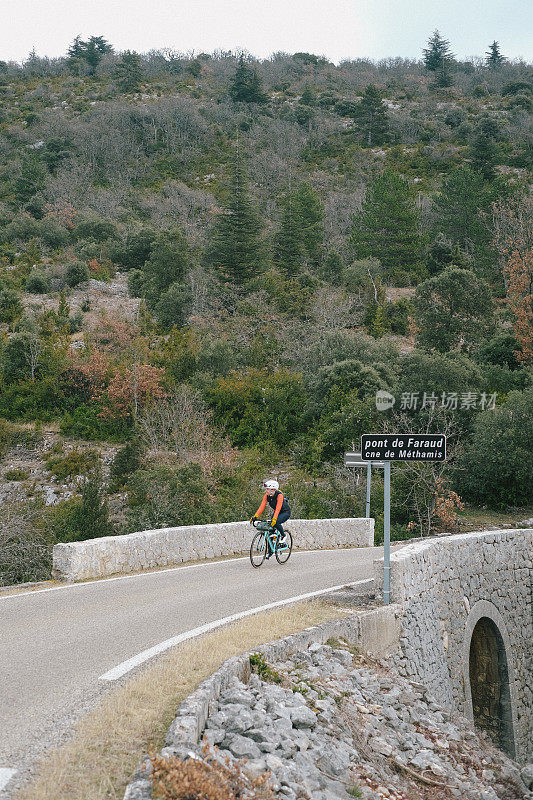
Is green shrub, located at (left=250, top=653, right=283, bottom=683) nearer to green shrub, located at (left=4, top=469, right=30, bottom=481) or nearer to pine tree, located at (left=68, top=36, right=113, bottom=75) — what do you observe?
green shrub, located at (left=4, top=469, right=30, bottom=481)

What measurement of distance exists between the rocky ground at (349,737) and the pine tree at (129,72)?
340 ft

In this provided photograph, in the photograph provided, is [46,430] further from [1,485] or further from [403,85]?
[403,85]

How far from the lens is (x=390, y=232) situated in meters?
58.3

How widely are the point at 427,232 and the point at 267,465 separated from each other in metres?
31.4

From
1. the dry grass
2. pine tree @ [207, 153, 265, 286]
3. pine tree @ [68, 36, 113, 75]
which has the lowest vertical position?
the dry grass

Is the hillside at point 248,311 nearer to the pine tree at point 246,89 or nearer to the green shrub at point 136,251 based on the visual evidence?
the green shrub at point 136,251

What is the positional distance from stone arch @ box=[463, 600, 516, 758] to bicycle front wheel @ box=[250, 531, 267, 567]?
16.2 ft

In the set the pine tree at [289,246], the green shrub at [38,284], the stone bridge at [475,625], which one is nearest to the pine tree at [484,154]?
the pine tree at [289,246]

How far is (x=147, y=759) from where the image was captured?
484cm

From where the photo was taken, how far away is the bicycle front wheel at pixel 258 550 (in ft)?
46.6

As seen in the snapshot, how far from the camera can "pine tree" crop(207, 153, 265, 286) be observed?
50.6m

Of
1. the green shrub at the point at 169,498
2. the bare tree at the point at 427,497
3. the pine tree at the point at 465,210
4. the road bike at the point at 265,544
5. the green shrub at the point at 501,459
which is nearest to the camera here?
the road bike at the point at 265,544

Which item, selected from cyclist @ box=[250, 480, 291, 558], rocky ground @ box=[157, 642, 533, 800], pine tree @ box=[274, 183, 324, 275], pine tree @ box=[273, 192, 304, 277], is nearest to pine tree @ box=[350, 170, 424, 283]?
pine tree @ box=[274, 183, 324, 275]

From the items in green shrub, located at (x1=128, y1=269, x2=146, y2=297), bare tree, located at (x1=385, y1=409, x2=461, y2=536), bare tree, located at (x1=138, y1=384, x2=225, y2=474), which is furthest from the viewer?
green shrub, located at (x1=128, y1=269, x2=146, y2=297)
